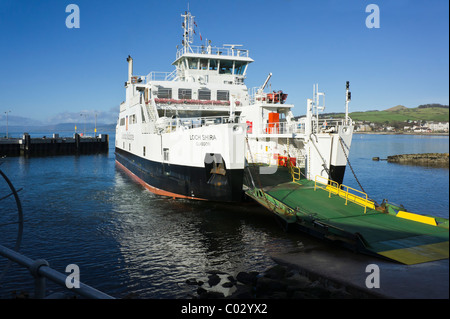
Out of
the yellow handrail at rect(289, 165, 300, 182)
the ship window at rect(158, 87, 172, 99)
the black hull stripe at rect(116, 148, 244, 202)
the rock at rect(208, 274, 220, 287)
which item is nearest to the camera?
the rock at rect(208, 274, 220, 287)

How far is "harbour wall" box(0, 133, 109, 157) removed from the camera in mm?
56125

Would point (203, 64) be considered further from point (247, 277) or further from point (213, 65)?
point (247, 277)

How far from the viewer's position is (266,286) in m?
8.20

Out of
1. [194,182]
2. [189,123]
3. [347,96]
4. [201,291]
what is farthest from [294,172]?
[201,291]

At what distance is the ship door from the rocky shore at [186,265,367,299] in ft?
20.5

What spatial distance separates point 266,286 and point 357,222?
Result: 16.0 feet

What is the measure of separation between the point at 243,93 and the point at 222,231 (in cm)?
Result: 1389

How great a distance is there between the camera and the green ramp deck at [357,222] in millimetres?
9250

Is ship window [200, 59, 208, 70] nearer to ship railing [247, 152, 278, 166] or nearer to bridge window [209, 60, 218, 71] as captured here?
bridge window [209, 60, 218, 71]

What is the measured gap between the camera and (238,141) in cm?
1497

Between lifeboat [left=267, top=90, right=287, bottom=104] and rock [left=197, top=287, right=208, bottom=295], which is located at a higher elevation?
lifeboat [left=267, top=90, right=287, bottom=104]

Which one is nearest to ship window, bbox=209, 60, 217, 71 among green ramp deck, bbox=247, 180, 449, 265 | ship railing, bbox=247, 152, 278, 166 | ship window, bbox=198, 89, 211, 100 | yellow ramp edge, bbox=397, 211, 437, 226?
ship window, bbox=198, 89, 211, 100
